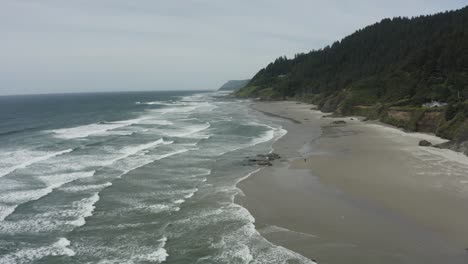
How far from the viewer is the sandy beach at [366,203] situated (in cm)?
1585

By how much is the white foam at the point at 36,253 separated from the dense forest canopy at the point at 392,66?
4433cm

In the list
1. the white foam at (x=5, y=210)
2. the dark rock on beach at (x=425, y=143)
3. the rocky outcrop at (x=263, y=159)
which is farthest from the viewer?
the dark rock on beach at (x=425, y=143)

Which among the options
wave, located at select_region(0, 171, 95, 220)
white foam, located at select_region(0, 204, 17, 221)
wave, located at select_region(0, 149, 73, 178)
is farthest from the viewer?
wave, located at select_region(0, 149, 73, 178)

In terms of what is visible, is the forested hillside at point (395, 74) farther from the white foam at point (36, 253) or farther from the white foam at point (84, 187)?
the white foam at point (36, 253)

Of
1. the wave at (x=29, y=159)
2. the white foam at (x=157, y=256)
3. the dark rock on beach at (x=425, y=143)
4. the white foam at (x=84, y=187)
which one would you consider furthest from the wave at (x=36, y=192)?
the dark rock on beach at (x=425, y=143)

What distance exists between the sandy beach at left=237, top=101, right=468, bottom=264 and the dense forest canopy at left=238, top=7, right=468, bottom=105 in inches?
821

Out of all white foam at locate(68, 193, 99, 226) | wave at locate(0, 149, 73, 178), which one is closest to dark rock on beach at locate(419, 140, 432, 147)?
white foam at locate(68, 193, 99, 226)

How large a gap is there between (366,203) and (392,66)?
76.9m

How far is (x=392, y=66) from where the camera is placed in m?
90.9

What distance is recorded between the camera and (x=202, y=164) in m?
33.4

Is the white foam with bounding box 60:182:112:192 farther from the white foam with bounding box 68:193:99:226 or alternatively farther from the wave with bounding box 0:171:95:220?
the white foam with bounding box 68:193:99:226

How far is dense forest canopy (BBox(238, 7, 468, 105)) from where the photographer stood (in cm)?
6456

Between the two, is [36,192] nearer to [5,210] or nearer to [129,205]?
[5,210]

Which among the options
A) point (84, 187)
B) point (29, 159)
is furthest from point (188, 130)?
point (84, 187)
